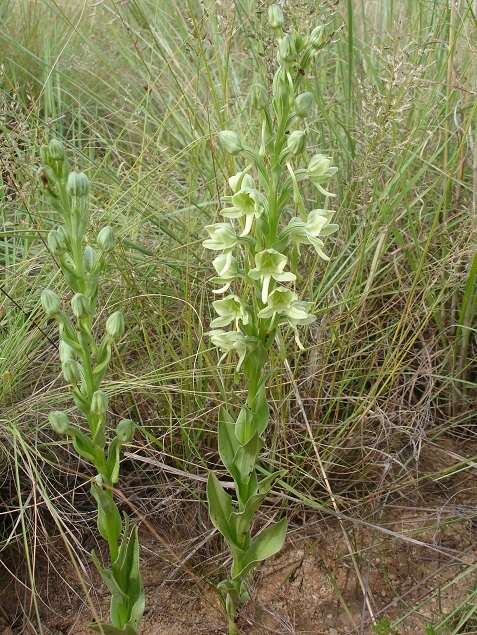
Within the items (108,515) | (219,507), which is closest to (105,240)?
(108,515)

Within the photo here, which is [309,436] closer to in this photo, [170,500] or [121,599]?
[170,500]

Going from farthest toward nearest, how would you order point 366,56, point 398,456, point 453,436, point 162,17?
point 162,17, point 366,56, point 453,436, point 398,456

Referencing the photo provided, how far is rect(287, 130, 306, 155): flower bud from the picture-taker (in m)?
1.88

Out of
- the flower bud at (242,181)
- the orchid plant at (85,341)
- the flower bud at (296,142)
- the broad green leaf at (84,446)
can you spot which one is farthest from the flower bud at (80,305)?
the flower bud at (296,142)

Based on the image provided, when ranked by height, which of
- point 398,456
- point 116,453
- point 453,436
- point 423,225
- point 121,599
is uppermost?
point 116,453

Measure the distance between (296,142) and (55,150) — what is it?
0.60m

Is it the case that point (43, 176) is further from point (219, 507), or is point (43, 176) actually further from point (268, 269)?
point (219, 507)

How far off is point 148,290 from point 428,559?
1420 millimetres

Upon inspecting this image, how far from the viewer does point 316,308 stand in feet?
9.11

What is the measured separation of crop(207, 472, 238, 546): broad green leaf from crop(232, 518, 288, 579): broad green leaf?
67mm

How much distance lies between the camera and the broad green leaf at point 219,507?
211 cm

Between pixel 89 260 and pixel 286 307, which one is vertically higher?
pixel 89 260

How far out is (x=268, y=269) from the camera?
1969 millimetres

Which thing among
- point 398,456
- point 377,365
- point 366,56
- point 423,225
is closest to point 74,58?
point 366,56
